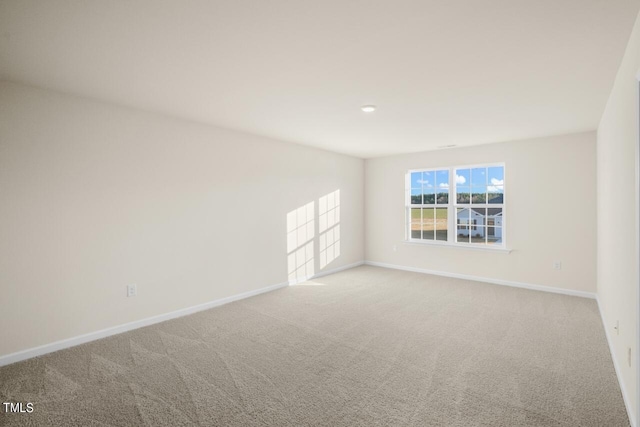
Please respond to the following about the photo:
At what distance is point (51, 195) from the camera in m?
2.82

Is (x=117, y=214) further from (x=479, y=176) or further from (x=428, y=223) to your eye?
(x=479, y=176)

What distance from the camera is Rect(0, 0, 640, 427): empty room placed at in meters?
1.91

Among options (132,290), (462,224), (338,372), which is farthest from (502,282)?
(132,290)

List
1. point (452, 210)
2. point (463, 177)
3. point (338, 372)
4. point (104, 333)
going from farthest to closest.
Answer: point (452, 210) < point (463, 177) < point (104, 333) < point (338, 372)

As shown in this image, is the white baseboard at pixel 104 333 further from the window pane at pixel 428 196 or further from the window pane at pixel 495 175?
the window pane at pixel 495 175

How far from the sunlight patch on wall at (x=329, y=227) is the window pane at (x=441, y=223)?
1.91 metres

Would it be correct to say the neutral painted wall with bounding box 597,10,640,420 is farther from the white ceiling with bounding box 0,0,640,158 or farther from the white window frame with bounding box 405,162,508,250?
the white window frame with bounding box 405,162,508,250

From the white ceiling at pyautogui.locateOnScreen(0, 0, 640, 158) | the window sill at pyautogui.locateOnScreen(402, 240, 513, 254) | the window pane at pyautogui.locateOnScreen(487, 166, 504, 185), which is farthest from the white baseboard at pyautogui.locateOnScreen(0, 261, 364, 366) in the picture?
the window pane at pyautogui.locateOnScreen(487, 166, 504, 185)

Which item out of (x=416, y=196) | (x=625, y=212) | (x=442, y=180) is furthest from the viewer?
(x=416, y=196)

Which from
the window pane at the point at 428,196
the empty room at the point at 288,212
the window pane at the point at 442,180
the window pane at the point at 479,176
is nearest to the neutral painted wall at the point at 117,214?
the empty room at the point at 288,212

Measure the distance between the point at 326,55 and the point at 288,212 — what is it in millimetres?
3190

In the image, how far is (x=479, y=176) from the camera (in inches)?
215

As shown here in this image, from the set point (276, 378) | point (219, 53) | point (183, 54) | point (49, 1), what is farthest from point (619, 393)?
point (49, 1)

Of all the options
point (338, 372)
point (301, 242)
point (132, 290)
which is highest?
point (301, 242)
